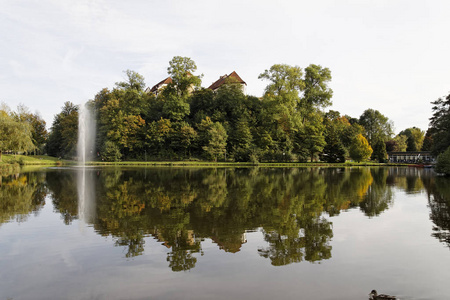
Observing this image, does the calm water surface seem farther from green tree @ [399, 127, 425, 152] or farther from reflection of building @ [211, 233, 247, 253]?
green tree @ [399, 127, 425, 152]

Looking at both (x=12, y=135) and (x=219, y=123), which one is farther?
(x=219, y=123)

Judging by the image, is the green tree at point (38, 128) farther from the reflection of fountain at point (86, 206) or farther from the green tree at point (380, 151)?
the green tree at point (380, 151)

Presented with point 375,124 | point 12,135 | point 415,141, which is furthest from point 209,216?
point 415,141

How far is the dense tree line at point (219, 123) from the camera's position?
62094mm

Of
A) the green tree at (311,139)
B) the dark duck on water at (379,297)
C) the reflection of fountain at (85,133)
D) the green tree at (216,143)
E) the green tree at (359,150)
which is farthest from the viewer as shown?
the reflection of fountain at (85,133)

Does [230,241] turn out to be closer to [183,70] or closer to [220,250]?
[220,250]

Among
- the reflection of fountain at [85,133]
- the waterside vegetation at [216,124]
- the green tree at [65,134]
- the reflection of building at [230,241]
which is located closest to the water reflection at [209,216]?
the reflection of building at [230,241]

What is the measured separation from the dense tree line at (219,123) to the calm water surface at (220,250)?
142 ft

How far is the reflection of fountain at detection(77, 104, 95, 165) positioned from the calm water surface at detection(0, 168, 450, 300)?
56883 mm

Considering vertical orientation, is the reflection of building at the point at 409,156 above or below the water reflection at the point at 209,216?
above

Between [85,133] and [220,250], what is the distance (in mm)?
72083

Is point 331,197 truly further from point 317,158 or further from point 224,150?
point 317,158

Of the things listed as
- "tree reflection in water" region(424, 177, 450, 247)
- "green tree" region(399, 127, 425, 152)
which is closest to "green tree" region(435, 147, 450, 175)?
"tree reflection in water" region(424, 177, 450, 247)

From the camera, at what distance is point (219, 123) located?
6338 cm
